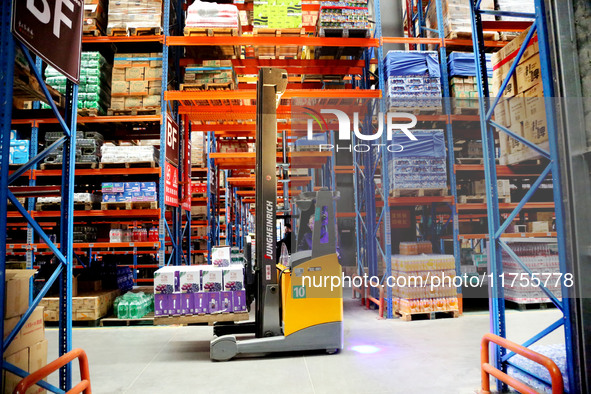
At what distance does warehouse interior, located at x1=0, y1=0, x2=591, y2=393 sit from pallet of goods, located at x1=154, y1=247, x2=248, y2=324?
0.03m

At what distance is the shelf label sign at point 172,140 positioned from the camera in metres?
7.62

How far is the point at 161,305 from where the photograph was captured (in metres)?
5.36

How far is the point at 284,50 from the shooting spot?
8.23 metres

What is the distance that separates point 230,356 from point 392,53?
21.6 feet

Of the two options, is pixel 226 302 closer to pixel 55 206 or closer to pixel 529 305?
pixel 55 206

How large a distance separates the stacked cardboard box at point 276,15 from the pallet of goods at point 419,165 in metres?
3.08

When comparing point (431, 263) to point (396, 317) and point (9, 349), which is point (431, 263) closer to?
point (396, 317)

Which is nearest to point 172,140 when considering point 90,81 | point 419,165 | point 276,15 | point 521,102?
point 90,81

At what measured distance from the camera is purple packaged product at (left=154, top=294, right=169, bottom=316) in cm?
533

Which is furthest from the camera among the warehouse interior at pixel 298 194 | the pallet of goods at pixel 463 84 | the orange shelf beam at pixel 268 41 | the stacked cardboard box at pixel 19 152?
the pallet of goods at pixel 463 84

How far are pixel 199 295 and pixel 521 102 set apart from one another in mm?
4619

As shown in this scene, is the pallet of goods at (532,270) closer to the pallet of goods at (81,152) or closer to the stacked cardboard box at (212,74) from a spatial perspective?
the stacked cardboard box at (212,74)

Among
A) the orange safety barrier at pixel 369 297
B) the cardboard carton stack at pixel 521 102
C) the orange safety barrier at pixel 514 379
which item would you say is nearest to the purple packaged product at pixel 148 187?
the orange safety barrier at pixel 369 297

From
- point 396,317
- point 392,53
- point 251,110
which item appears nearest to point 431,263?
point 396,317
